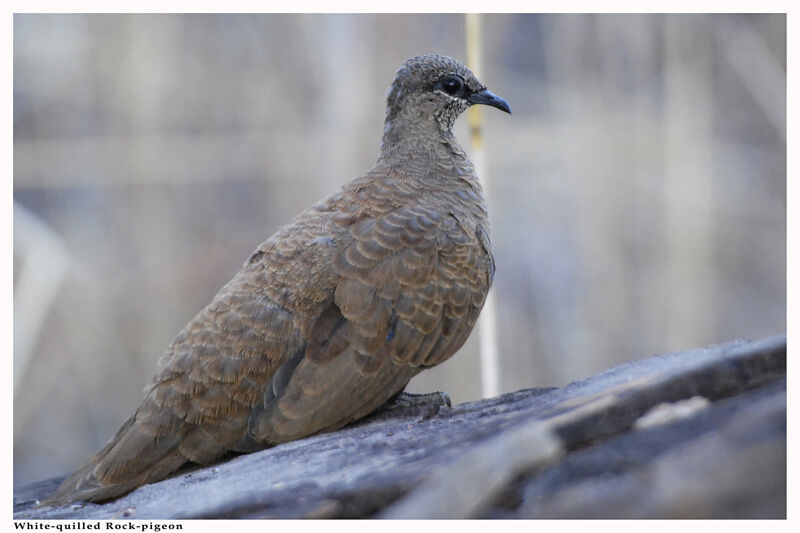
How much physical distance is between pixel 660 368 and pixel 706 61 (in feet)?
13.1

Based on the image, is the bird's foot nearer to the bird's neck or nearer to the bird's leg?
the bird's leg

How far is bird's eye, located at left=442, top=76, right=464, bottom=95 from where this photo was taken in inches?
140

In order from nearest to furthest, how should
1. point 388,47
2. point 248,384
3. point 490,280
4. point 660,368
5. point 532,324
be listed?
point 660,368, point 248,384, point 490,280, point 388,47, point 532,324

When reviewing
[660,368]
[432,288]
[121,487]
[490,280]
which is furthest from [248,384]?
[660,368]

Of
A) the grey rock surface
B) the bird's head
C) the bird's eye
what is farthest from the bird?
the bird's eye

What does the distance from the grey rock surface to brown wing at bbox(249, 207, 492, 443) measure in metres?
0.17

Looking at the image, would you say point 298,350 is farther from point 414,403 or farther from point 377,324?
point 414,403

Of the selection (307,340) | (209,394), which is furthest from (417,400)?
(209,394)

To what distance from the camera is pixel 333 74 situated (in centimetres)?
594

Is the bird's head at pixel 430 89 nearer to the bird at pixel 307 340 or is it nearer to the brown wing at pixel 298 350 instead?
the bird at pixel 307 340

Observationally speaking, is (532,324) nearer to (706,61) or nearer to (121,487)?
(706,61)

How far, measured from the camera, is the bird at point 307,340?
112 inches

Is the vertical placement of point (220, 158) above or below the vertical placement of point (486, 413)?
above

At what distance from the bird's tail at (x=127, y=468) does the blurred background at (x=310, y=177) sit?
3.08m
